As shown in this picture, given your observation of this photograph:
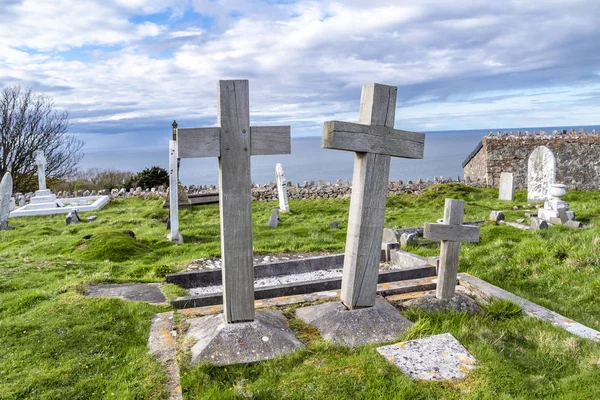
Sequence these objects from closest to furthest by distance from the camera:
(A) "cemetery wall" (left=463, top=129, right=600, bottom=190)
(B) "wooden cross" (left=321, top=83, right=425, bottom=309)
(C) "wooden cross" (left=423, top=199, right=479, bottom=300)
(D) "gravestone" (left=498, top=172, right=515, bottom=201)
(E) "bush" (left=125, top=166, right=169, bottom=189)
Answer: (B) "wooden cross" (left=321, top=83, right=425, bottom=309) < (C) "wooden cross" (left=423, top=199, right=479, bottom=300) < (D) "gravestone" (left=498, top=172, right=515, bottom=201) < (E) "bush" (left=125, top=166, right=169, bottom=189) < (A) "cemetery wall" (left=463, top=129, right=600, bottom=190)

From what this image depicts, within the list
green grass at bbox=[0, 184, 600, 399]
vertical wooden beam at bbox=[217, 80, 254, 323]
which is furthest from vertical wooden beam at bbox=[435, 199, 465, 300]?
vertical wooden beam at bbox=[217, 80, 254, 323]

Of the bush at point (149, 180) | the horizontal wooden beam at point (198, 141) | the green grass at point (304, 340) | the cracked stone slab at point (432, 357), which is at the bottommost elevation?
the bush at point (149, 180)

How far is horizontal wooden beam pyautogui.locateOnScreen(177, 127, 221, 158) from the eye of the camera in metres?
4.02

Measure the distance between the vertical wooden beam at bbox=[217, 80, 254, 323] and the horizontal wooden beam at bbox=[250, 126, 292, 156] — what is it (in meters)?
0.08

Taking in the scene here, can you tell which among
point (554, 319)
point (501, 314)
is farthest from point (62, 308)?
point (554, 319)

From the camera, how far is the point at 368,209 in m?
4.67

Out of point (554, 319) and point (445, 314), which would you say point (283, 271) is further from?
point (554, 319)

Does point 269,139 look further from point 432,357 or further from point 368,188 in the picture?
point 432,357

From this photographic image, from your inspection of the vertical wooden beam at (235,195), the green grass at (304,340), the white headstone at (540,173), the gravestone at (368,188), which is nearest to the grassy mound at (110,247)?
the green grass at (304,340)

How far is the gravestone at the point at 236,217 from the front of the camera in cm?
404

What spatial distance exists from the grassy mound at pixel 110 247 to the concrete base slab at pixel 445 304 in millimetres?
6520

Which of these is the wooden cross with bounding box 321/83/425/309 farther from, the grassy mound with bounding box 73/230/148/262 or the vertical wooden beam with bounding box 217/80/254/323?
the grassy mound with bounding box 73/230/148/262

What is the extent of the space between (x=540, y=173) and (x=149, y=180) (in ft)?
67.9

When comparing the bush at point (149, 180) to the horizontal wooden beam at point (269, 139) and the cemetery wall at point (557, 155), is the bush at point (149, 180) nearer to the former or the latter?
the cemetery wall at point (557, 155)
